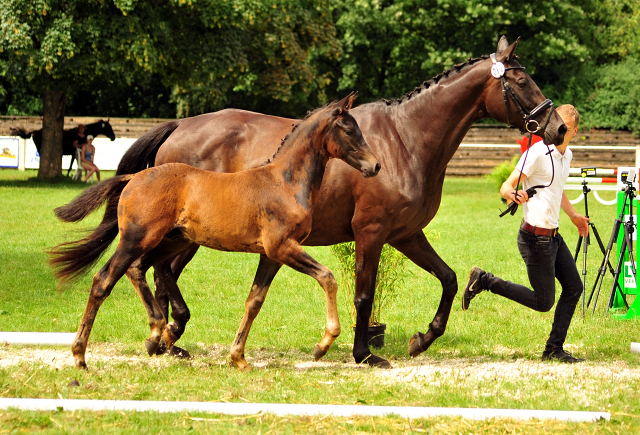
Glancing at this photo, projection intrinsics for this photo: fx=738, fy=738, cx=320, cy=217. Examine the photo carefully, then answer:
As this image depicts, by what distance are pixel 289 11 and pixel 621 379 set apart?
70.7 feet

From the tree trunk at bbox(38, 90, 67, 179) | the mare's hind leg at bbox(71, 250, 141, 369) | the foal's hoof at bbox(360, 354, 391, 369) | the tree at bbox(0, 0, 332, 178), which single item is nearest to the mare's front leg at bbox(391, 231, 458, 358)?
the foal's hoof at bbox(360, 354, 391, 369)

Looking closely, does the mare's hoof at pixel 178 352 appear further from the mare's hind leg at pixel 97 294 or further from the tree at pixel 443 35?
the tree at pixel 443 35

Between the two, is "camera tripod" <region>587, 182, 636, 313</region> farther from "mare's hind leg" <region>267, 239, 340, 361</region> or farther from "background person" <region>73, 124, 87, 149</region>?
"background person" <region>73, 124, 87, 149</region>

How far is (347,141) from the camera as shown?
540cm

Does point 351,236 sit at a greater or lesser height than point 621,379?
greater

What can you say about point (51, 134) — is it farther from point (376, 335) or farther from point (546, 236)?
point (546, 236)

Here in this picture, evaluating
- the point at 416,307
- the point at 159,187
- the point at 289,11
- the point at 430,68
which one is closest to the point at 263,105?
the point at 430,68

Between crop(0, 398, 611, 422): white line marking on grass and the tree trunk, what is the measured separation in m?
21.5

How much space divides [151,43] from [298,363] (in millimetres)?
17089

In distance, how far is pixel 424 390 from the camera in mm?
5023

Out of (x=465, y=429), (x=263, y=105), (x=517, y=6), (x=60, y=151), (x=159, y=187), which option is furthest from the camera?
(x=263, y=105)

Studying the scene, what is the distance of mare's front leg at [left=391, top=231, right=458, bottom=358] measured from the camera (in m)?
6.14

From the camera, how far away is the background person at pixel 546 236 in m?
5.88

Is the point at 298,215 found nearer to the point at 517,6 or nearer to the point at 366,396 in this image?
the point at 366,396
